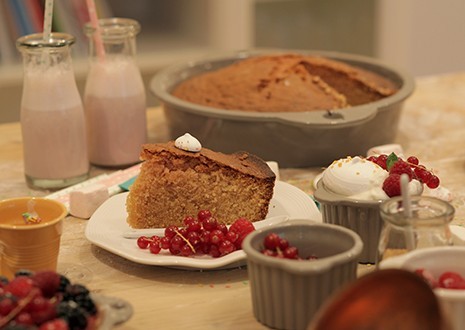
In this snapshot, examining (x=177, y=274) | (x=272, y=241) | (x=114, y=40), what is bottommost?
(x=177, y=274)

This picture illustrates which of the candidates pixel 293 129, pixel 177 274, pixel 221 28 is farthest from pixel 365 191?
pixel 221 28

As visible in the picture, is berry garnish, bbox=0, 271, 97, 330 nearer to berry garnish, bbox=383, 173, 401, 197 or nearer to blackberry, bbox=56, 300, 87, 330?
blackberry, bbox=56, 300, 87, 330

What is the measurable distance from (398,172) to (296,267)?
290 mm

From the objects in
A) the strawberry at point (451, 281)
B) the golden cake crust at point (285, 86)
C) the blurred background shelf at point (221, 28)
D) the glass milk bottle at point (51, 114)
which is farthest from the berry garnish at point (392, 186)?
the blurred background shelf at point (221, 28)

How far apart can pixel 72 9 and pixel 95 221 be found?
1376 millimetres

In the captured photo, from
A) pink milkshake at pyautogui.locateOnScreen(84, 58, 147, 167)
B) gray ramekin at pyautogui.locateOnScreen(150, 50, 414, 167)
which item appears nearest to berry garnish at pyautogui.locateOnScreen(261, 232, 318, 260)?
gray ramekin at pyautogui.locateOnScreen(150, 50, 414, 167)

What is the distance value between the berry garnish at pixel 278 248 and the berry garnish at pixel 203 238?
0.44ft

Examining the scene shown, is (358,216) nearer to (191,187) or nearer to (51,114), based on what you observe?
(191,187)

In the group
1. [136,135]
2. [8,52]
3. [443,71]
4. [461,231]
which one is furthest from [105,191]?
[443,71]

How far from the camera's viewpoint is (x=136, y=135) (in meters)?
1.80

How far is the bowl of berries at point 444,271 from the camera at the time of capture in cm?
102

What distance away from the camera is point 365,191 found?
130 centimetres

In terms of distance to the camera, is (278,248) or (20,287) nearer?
(20,287)

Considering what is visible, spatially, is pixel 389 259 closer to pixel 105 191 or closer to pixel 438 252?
pixel 438 252
